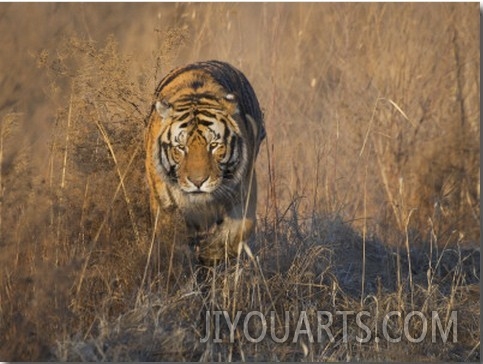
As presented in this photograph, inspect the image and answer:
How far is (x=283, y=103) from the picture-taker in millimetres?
9648

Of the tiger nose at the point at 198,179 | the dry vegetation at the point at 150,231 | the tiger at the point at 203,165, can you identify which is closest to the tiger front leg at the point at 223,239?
the tiger at the point at 203,165

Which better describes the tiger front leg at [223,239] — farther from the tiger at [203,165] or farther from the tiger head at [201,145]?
the tiger head at [201,145]

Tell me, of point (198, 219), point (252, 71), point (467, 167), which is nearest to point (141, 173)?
point (198, 219)

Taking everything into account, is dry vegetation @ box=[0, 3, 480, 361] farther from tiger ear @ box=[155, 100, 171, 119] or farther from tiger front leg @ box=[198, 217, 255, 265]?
tiger ear @ box=[155, 100, 171, 119]

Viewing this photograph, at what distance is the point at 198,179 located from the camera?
19.3 feet

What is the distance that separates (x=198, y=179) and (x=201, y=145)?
9.5 inches

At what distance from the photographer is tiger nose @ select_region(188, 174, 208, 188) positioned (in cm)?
588

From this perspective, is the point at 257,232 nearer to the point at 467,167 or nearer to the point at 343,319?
the point at 343,319

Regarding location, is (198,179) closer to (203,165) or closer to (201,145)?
(203,165)

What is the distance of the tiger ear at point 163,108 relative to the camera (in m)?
6.04

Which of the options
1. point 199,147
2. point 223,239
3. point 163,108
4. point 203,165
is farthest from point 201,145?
point 223,239

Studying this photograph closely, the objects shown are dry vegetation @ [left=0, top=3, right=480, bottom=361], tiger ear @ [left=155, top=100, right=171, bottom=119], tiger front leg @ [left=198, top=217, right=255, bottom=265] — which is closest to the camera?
dry vegetation @ [left=0, top=3, right=480, bottom=361]

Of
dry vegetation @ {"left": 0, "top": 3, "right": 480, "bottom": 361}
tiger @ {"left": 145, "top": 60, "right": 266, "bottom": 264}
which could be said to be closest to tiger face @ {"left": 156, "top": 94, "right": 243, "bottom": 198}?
tiger @ {"left": 145, "top": 60, "right": 266, "bottom": 264}

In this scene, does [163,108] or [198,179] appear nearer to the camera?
[198,179]
